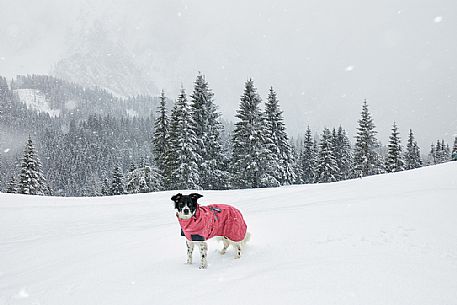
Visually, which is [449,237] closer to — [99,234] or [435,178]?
[435,178]

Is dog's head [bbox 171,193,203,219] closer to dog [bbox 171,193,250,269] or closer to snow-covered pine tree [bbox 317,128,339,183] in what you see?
dog [bbox 171,193,250,269]

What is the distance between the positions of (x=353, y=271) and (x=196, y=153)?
2969 centimetres

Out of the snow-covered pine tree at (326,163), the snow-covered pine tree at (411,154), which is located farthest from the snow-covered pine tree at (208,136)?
the snow-covered pine tree at (411,154)

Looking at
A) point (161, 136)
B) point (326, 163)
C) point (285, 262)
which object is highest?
point (161, 136)

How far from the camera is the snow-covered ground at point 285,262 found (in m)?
3.84

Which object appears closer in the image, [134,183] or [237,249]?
[237,249]

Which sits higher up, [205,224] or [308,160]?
[308,160]

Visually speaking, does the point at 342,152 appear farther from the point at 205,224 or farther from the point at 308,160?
the point at 205,224

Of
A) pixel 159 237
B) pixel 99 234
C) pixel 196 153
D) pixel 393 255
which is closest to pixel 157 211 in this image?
pixel 99 234

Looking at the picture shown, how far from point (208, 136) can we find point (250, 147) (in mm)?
4909

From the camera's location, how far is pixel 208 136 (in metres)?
35.5

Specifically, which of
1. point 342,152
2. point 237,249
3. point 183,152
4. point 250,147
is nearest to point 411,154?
point 342,152

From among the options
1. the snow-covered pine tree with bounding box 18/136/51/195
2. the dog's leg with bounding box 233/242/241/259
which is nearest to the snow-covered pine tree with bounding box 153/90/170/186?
the snow-covered pine tree with bounding box 18/136/51/195

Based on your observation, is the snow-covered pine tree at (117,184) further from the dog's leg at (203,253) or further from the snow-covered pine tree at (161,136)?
the dog's leg at (203,253)
